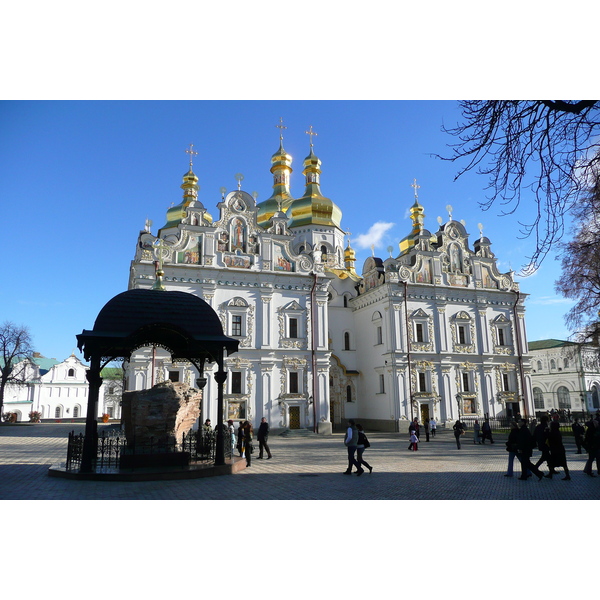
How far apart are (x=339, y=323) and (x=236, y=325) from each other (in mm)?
9990

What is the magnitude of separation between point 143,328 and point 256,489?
519 centimetres

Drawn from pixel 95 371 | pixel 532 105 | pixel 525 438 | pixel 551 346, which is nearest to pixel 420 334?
pixel 525 438

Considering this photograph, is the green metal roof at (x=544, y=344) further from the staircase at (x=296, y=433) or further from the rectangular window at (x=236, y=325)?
the rectangular window at (x=236, y=325)

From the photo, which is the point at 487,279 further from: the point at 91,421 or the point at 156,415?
the point at 91,421

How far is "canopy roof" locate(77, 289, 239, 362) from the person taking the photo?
1206cm

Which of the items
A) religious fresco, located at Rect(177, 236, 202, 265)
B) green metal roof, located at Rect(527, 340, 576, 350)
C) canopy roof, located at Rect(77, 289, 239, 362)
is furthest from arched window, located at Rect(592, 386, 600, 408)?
canopy roof, located at Rect(77, 289, 239, 362)

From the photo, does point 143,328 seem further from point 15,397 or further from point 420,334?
point 15,397

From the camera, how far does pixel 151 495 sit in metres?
8.98

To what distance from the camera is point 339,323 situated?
121 feet

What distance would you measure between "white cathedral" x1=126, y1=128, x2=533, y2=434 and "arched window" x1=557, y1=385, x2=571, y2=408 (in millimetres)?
23683

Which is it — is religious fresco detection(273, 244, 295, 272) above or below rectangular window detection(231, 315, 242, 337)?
above

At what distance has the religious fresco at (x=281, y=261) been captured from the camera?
1210 inches

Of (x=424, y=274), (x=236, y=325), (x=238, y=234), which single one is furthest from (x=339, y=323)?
(x=238, y=234)

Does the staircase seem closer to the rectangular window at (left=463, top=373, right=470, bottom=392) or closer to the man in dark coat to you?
the rectangular window at (left=463, top=373, right=470, bottom=392)
